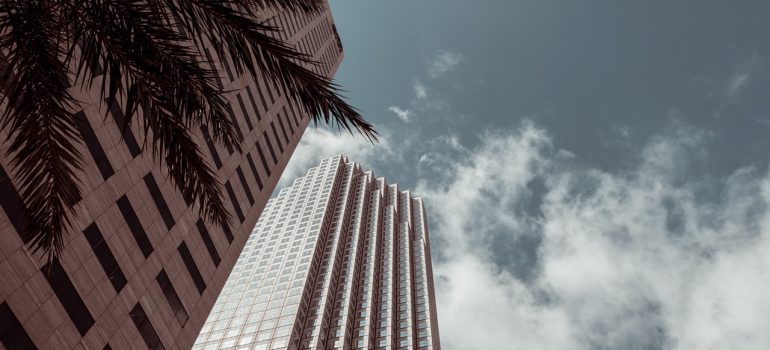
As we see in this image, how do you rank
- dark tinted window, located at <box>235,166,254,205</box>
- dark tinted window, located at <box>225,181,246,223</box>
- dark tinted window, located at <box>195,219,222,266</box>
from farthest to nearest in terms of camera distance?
dark tinted window, located at <box>235,166,254,205</box>
dark tinted window, located at <box>225,181,246,223</box>
dark tinted window, located at <box>195,219,222,266</box>

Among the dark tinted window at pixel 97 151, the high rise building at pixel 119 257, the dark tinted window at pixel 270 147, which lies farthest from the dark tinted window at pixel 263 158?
the dark tinted window at pixel 97 151

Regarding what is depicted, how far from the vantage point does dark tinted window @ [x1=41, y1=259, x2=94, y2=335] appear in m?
20.3

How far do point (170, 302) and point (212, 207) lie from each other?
21.8 m

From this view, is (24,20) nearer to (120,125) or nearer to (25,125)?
(25,125)

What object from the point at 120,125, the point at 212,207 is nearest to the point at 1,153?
the point at 120,125

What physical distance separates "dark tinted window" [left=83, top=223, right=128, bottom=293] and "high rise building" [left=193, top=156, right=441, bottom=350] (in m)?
64.5

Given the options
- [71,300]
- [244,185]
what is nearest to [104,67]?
[71,300]

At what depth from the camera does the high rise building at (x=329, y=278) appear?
93.7 meters

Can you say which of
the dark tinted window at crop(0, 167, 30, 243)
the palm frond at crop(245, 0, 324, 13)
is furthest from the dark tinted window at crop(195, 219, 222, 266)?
the palm frond at crop(245, 0, 324, 13)

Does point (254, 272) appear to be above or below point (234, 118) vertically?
above

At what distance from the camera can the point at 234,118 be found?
35.2 meters

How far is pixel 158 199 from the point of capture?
2753 centimetres

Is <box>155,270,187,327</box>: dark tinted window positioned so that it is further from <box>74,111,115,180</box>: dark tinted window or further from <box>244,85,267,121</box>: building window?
<box>244,85,267,121</box>: building window

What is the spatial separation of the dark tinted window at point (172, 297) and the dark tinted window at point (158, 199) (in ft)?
8.84
